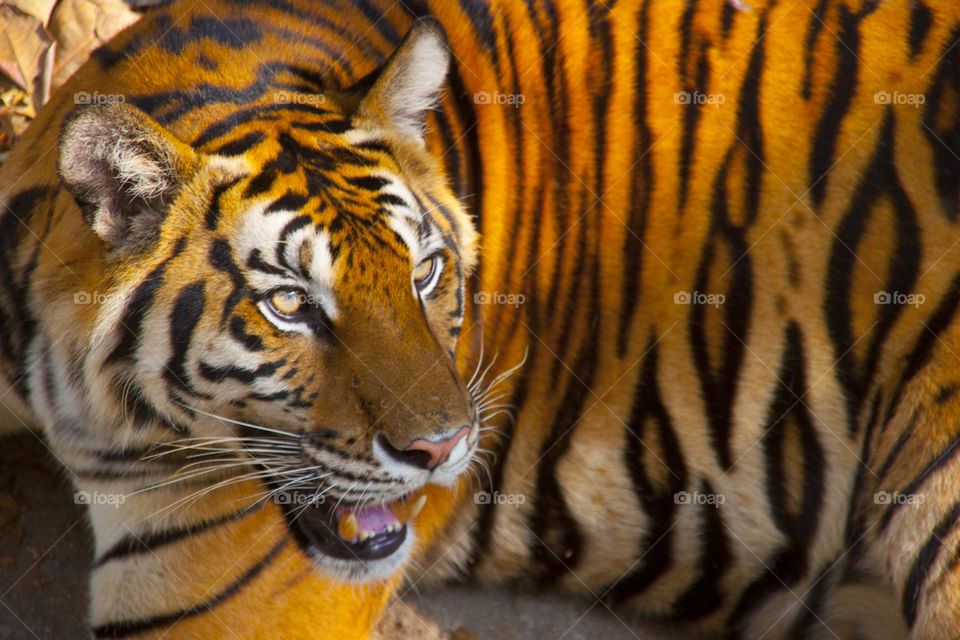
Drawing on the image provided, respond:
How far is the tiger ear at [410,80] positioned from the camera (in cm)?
191

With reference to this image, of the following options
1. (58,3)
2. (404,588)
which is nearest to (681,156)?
(404,588)

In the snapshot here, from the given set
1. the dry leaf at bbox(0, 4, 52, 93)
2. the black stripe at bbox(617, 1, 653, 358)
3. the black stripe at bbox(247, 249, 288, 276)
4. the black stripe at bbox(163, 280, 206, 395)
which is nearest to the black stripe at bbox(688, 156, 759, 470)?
the black stripe at bbox(617, 1, 653, 358)

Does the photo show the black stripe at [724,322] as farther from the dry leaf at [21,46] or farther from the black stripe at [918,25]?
the dry leaf at [21,46]

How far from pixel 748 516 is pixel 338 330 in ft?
3.51

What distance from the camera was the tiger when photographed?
1.78m

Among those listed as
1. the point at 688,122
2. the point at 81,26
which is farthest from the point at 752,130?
the point at 81,26

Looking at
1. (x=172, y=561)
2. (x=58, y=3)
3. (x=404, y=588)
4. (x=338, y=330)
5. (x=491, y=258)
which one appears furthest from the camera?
(x=58, y=3)

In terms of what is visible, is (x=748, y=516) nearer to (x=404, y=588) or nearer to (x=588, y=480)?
(x=588, y=480)

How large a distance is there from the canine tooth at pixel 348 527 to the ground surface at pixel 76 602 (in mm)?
617

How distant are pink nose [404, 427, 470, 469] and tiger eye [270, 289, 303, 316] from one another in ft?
1.03

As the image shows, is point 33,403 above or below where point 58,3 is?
below

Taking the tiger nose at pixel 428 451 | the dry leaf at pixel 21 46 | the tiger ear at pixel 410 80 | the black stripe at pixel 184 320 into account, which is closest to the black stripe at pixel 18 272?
the black stripe at pixel 184 320

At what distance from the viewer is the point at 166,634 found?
206 centimetres

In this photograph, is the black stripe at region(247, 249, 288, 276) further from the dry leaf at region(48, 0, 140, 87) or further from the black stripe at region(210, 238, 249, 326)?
the dry leaf at region(48, 0, 140, 87)
